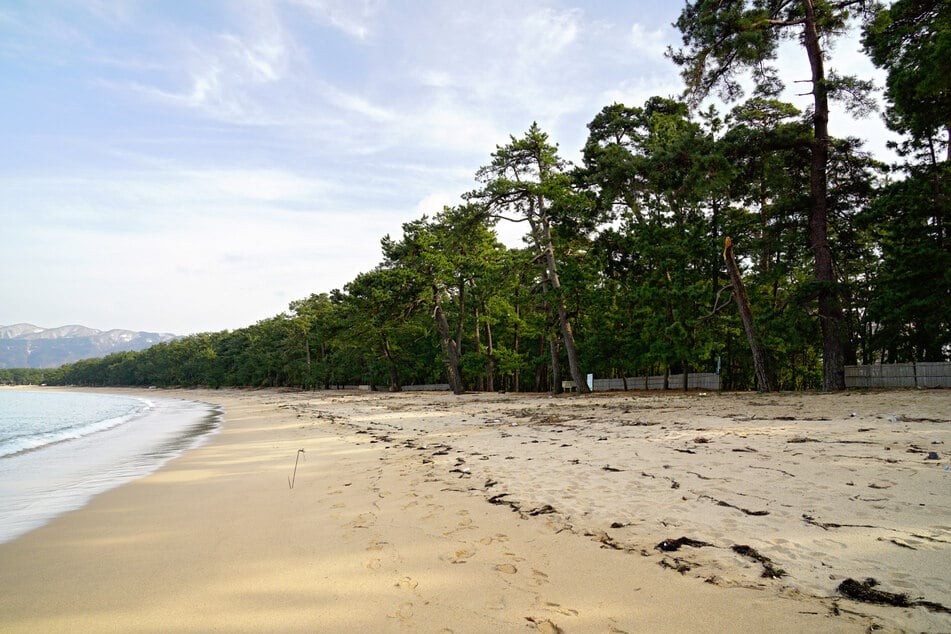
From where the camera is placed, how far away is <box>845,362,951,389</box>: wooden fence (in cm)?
1516

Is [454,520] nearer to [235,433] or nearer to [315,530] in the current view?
[315,530]

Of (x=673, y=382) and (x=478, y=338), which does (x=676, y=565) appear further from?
(x=478, y=338)

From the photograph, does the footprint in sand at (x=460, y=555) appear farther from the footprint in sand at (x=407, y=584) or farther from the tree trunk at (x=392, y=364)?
the tree trunk at (x=392, y=364)

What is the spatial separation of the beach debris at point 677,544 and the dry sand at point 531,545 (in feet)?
0.07

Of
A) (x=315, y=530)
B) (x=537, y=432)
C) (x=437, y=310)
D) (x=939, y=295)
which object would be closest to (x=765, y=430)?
(x=537, y=432)

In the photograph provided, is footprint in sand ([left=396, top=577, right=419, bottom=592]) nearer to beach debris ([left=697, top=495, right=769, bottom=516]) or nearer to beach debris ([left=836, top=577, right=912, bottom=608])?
beach debris ([left=836, top=577, right=912, bottom=608])

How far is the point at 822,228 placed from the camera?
51.2 feet

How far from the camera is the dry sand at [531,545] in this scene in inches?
102

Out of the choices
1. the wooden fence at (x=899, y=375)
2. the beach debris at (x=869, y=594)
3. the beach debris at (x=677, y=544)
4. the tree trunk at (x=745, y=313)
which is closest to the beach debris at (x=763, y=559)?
the beach debris at (x=677, y=544)

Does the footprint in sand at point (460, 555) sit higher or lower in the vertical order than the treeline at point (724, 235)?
lower

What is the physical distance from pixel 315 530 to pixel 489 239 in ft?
84.5

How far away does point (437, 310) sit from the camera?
112 feet

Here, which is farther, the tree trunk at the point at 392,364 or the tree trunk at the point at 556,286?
the tree trunk at the point at 392,364

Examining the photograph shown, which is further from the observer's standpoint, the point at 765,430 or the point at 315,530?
the point at 765,430
